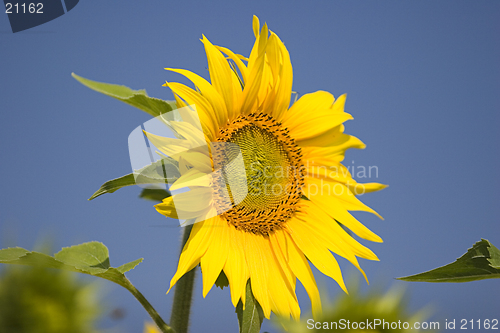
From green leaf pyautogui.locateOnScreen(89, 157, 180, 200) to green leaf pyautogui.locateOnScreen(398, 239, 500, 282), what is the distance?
769 mm

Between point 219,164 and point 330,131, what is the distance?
54 cm

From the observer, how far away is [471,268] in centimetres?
125

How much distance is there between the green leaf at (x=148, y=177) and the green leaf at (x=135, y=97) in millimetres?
164

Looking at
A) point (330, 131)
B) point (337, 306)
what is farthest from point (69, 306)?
point (330, 131)

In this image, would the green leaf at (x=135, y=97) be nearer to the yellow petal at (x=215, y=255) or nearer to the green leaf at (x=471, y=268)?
the yellow petal at (x=215, y=255)

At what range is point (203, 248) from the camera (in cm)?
121

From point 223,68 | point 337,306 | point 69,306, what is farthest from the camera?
point 69,306

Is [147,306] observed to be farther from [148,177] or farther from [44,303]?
[44,303]

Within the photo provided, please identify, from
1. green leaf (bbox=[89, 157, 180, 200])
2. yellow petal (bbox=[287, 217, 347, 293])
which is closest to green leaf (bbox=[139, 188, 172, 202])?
green leaf (bbox=[89, 157, 180, 200])

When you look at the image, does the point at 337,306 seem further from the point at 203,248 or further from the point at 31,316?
the point at 31,316

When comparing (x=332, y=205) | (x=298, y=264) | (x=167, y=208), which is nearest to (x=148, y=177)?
(x=167, y=208)

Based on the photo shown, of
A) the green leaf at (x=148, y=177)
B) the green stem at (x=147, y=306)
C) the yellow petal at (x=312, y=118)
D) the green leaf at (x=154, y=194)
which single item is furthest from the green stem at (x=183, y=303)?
the yellow petal at (x=312, y=118)

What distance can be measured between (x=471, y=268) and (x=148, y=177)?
1.02 meters

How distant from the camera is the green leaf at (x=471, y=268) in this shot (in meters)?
1.21
